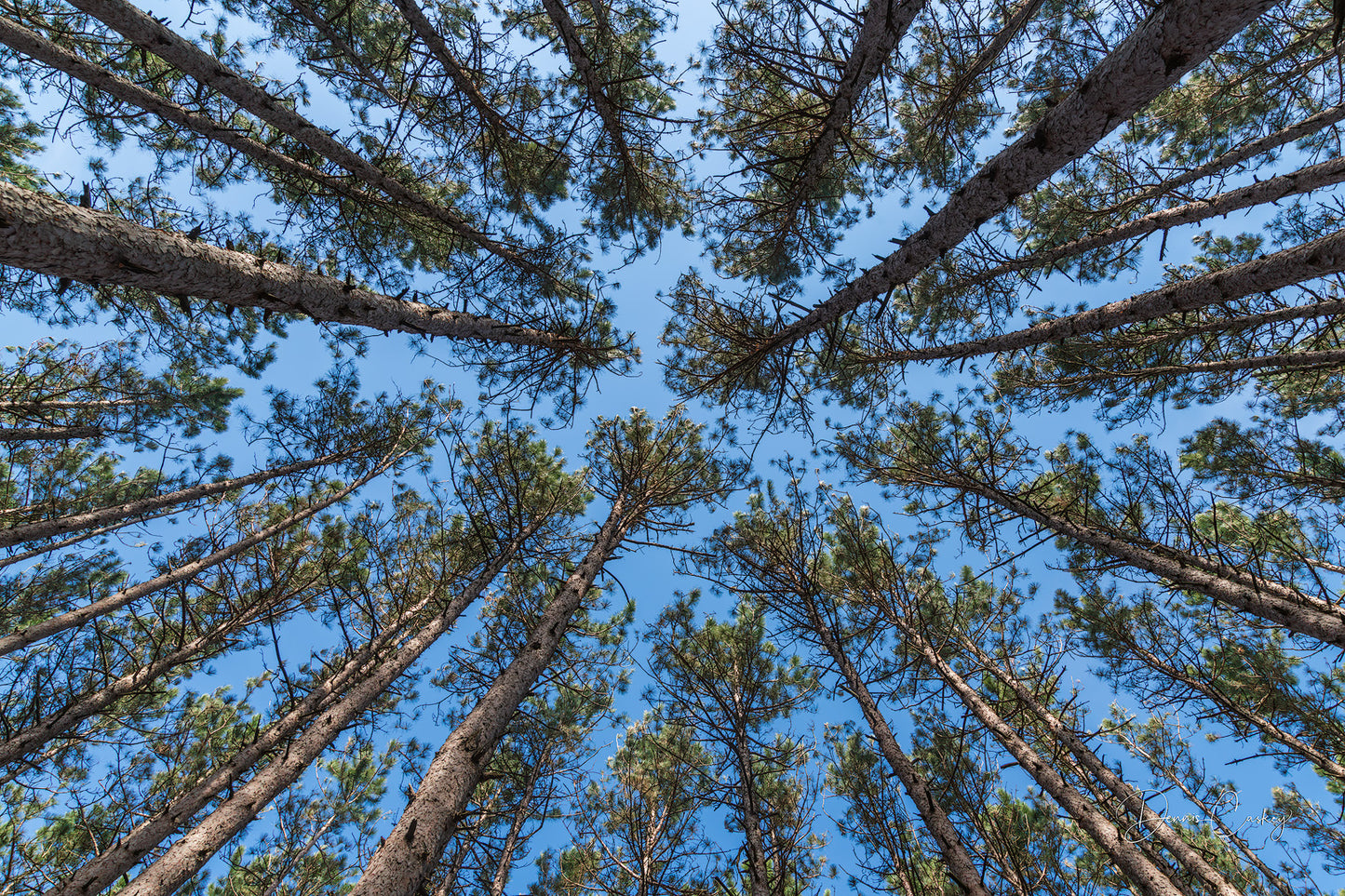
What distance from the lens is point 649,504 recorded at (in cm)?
674

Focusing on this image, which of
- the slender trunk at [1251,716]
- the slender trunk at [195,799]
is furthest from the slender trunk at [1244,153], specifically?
the slender trunk at [195,799]

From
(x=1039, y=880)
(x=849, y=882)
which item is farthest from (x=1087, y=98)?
(x=849, y=882)

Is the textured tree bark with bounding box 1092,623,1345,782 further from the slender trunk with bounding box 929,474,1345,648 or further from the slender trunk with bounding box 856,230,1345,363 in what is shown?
the slender trunk with bounding box 856,230,1345,363

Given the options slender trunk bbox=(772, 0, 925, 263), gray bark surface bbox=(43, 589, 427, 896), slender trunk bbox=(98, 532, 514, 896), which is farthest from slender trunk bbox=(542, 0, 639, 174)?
gray bark surface bbox=(43, 589, 427, 896)

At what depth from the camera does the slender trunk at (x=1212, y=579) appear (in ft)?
13.8

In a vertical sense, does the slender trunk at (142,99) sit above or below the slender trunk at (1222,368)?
below

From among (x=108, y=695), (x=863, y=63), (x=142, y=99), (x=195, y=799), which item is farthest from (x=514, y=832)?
(x=142, y=99)

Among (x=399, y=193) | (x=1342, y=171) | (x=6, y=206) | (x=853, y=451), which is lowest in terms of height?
(x=6, y=206)

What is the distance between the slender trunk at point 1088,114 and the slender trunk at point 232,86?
15.5 ft

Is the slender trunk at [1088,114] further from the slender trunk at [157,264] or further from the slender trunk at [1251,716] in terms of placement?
the slender trunk at [1251,716]

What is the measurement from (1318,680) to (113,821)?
55.7 feet

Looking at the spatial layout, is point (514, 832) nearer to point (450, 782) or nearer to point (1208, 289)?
point (450, 782)

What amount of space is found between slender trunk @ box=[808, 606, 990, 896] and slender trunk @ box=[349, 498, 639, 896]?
10.1ft

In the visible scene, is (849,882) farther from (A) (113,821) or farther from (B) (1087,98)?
(A) (113,821)
